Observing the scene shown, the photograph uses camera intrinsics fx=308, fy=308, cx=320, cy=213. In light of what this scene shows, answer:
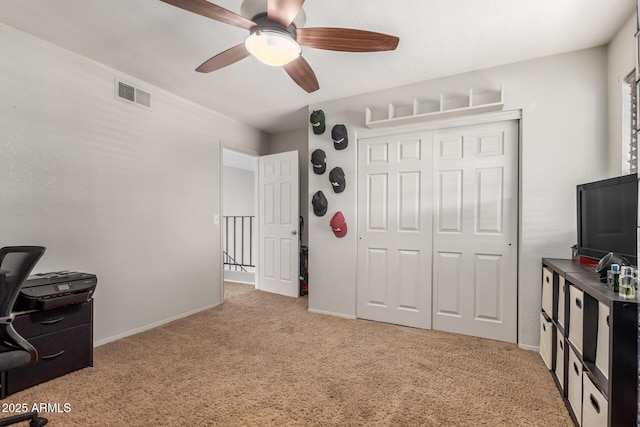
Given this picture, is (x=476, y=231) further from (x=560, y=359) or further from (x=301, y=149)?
(x=301, y=149)

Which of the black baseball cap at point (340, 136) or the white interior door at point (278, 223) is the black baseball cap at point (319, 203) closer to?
the black baseball cap at point (340, 136)

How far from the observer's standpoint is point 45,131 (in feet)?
7.86

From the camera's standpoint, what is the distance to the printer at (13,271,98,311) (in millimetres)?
2033

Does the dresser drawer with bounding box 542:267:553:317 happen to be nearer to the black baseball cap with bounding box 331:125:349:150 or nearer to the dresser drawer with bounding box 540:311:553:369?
the dresser drawer with bounding box 540:311:553:369

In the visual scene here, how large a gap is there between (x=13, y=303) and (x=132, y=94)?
2143mm

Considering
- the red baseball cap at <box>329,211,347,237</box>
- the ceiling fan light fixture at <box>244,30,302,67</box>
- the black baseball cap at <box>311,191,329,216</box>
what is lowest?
the red baseball cap at <box>329,211,347,237</box>

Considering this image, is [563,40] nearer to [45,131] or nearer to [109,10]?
[109,10]

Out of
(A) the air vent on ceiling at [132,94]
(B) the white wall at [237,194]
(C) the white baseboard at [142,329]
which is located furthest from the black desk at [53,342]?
(B) the white wall at [237,194]

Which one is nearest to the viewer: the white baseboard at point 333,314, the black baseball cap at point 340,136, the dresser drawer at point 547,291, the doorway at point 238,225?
the dresser drawer at point 547,291

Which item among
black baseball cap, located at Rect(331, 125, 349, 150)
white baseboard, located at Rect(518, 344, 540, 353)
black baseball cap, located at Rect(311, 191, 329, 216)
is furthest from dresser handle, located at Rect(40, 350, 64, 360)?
white baseboard, located at Rect(518, 344, 540, 353)

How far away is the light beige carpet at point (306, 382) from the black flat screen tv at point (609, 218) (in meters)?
0.99

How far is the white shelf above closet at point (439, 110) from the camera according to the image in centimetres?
271

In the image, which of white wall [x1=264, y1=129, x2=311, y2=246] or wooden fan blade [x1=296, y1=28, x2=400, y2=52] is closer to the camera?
wooden fan blade [x1=296, y1=28, x2=400, y2=52]

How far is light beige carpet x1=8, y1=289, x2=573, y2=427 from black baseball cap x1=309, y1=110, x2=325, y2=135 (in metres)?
2.20
